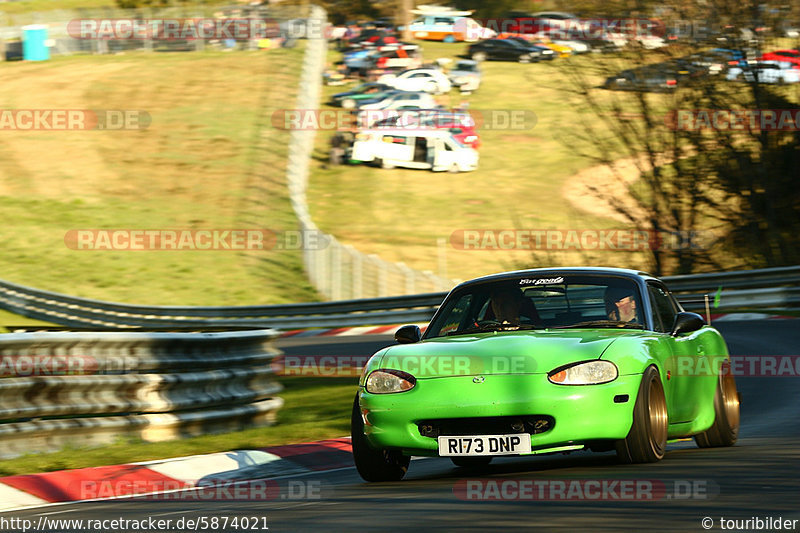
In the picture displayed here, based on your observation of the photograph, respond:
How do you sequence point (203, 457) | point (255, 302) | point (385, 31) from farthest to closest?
point (385, 31) → point (255, 302) → point (203, 457)

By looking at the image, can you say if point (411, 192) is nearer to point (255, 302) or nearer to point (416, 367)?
point (255, 302)

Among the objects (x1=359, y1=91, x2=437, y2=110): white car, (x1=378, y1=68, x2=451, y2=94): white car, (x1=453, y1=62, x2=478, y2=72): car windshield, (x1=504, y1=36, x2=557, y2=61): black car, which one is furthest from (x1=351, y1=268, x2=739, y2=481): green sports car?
(x1=504, y1=36, x2=557, y2=61): black car

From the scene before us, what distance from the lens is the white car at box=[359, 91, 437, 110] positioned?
1944 inches

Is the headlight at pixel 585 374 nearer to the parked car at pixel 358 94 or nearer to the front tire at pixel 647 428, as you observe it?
the front tire at pixel 647 428

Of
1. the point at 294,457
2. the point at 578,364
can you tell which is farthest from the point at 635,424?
the point at 294,457

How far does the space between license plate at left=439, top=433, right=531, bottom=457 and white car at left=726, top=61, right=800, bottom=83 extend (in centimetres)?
2122

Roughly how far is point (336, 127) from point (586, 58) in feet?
83.1

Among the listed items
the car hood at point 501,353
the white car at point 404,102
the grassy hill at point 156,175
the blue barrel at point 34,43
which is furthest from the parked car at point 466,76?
the car hood at point 501,353

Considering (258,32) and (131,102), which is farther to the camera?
(258,32)

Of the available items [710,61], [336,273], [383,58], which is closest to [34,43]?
[383,58]

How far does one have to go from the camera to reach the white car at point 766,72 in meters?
26.5

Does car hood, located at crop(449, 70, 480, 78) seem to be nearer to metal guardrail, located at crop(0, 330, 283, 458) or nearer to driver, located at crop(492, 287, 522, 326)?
metal guardrail, located at crop(0, 330, 283, 458)

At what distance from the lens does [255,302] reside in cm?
3083

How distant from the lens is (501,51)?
67125mm
